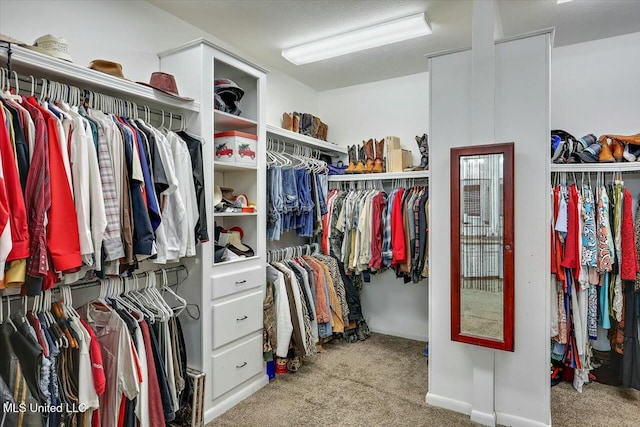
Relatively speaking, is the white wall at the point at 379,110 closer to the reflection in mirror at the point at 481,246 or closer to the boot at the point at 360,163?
the boot at the point at 360,163

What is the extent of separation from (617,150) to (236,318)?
3.01 metres

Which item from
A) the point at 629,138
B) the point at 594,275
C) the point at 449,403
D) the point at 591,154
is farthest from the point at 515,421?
the point at 629,138

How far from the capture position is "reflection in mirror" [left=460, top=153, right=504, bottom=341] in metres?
2.32

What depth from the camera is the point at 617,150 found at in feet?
9.40

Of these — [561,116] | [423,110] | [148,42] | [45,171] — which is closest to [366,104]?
[423,110]

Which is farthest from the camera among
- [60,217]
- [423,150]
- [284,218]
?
[423,150]

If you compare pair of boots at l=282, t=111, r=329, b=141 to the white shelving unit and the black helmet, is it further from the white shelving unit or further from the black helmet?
the black helmet

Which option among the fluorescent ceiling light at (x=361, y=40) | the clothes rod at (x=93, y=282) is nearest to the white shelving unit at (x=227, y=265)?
the clothes rod at (x=93, y=282)

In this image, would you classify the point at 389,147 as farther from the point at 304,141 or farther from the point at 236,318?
the point at 236,318

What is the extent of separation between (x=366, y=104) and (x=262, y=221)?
6.89 feet

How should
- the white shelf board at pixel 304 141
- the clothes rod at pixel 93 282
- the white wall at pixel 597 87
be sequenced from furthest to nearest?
the white shelf board at pixel 304 141 → the white wall at pixel 597 87 → the clothes rod at pixel 93 282

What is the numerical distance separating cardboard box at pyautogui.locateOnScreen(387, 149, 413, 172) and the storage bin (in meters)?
1.55

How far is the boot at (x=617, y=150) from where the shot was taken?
284cm

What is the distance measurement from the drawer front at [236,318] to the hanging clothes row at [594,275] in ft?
7.19
